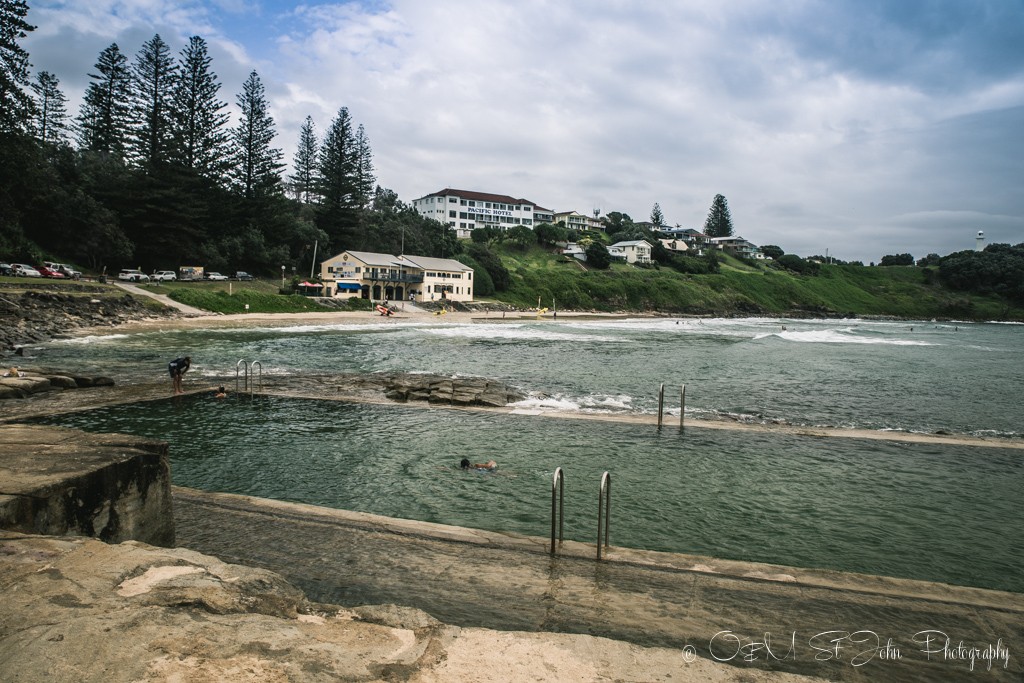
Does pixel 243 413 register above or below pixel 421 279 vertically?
below

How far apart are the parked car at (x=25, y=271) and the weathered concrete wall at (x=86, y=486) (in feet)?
174

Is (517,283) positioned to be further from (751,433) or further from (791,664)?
(791,664)

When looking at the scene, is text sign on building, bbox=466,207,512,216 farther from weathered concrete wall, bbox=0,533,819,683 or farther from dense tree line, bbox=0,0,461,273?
weathered concrete wall, bbox=0,533,819,683

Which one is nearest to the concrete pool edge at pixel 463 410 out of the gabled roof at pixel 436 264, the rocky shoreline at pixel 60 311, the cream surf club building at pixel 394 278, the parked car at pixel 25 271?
the rocky shoreline at pixel 60 311

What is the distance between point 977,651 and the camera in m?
5.70

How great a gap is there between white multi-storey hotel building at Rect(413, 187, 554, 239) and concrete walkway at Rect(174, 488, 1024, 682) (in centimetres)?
12257

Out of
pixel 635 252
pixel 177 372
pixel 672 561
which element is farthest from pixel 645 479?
pixel 635 252

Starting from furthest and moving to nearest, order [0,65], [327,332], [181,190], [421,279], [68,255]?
1. [421,279]
2. [181,190]
3. [68,255]
4. [327,332]
5. [0,65]

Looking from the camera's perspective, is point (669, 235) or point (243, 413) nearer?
point (243, 413)

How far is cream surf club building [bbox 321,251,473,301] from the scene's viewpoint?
75.2 m

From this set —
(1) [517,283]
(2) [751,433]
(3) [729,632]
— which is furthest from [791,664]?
(1) [517,283]

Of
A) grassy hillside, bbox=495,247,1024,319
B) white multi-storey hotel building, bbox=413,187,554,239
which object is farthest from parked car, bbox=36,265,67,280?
white multi-storey hotel building, bbox=413,187,554,239

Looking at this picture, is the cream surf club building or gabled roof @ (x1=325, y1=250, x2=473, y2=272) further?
gabled roof @ (x1=325, y1=250, x2=473, y2=272)

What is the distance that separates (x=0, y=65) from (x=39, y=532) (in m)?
33.3
